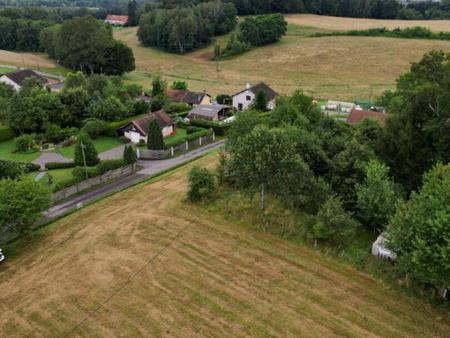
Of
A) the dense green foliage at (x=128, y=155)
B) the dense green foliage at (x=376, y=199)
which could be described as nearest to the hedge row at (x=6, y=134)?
the dense green foliage at (x=128, y=155)

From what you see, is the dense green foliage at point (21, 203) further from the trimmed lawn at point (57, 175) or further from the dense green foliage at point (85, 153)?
the dense green foliage at point (85, 153)

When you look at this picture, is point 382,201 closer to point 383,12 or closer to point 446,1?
point 383,12

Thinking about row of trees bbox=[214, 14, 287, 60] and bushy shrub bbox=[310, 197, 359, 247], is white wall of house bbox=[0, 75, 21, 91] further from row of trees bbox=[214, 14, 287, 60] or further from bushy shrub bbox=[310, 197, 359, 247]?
bushy shrub bbox=[310, 197, 359, 247]

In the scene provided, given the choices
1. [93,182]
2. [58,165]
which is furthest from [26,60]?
[93,182]

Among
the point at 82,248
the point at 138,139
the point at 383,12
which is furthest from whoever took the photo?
the point at 383,12

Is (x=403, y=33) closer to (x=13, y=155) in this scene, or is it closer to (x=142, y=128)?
(x=142, y=128)

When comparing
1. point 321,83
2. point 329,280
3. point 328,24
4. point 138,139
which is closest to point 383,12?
point 328,24

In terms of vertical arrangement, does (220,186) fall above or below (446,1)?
below
